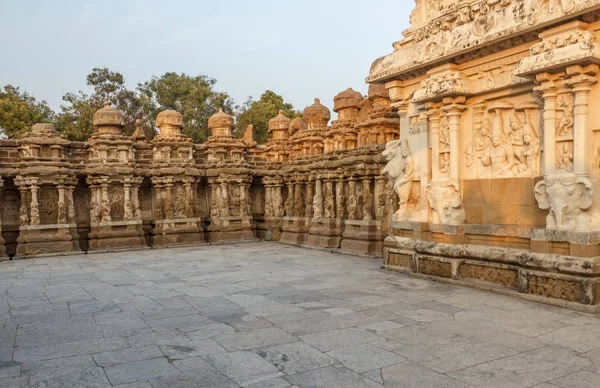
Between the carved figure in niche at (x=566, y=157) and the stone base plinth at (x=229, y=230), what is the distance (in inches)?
450

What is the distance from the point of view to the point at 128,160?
1524cm

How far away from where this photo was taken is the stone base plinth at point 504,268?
237 inches

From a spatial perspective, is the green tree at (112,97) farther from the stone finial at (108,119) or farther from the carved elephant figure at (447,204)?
the carved elephant figure at (447,204)

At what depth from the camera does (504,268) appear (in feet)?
23.6

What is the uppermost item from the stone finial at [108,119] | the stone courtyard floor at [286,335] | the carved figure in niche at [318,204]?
the stone finial at [108,119]

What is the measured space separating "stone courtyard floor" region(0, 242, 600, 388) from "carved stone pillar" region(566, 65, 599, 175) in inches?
75.7

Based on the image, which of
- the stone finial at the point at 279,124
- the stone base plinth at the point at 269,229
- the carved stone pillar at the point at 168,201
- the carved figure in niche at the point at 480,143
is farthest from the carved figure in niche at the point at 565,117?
the stone finial at the point at 279,124

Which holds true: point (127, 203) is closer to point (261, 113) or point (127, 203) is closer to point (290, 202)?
point (290, 202)

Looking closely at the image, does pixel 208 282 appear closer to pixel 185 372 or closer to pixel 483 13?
pixel 185 372

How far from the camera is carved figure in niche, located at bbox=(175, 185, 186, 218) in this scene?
1587cm

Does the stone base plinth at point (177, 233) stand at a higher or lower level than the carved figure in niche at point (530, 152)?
lower

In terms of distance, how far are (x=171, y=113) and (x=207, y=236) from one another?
436cm

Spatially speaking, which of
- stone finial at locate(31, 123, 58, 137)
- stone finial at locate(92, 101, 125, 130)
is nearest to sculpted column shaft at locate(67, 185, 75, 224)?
stone finial at locate(31, 123, 58, 137)

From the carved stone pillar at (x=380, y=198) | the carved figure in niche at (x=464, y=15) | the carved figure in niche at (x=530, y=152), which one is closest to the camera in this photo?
the carved figure in niche at (x=530, y=152)
